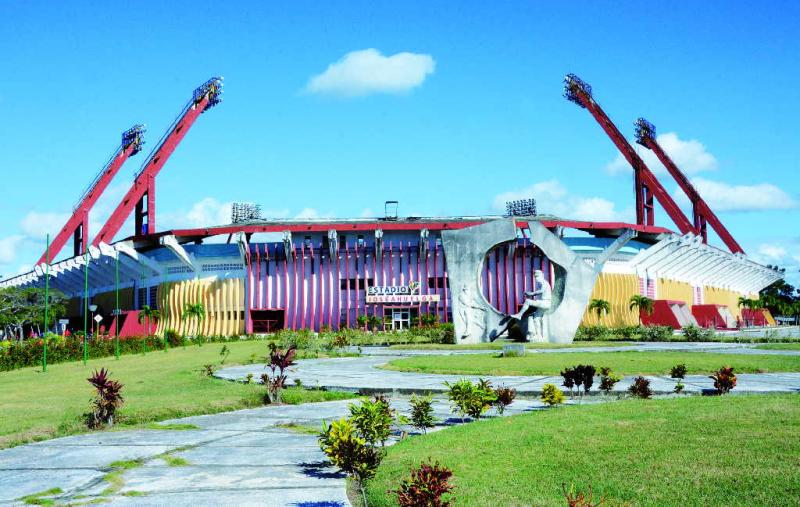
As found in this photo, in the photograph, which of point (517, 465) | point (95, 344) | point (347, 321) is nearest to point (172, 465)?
point (517, 465)

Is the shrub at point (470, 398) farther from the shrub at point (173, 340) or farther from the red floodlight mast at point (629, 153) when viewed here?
the red floodlight mast at point (629, 153)

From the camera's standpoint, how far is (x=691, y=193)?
10762 centimetres

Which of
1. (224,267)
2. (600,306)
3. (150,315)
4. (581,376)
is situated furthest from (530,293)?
(150,315)

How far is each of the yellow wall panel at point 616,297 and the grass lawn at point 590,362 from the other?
172 feet

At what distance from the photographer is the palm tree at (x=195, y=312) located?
250ft

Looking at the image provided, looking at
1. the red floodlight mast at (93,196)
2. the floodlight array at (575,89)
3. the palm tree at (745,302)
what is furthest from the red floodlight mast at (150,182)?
the palm tree at (745,302)

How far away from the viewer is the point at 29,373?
31.4 metres

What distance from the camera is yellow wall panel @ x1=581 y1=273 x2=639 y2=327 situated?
80250 millimetres

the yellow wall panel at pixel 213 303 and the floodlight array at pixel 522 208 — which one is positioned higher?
the floodlight array at pixel 522 208

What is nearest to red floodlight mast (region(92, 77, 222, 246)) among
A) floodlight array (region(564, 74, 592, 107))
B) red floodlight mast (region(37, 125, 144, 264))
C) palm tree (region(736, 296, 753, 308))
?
red floodlight mast (region(37, 125, 144, 264))

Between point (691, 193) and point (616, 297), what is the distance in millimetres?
33924

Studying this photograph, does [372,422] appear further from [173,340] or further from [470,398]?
[173,340]

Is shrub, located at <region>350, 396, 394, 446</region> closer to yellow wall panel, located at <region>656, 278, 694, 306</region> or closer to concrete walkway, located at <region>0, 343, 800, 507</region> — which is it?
concrete walkway, located at <region>0, 343, 800, 507</region>

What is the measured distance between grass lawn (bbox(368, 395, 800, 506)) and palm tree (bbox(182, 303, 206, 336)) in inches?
2640
